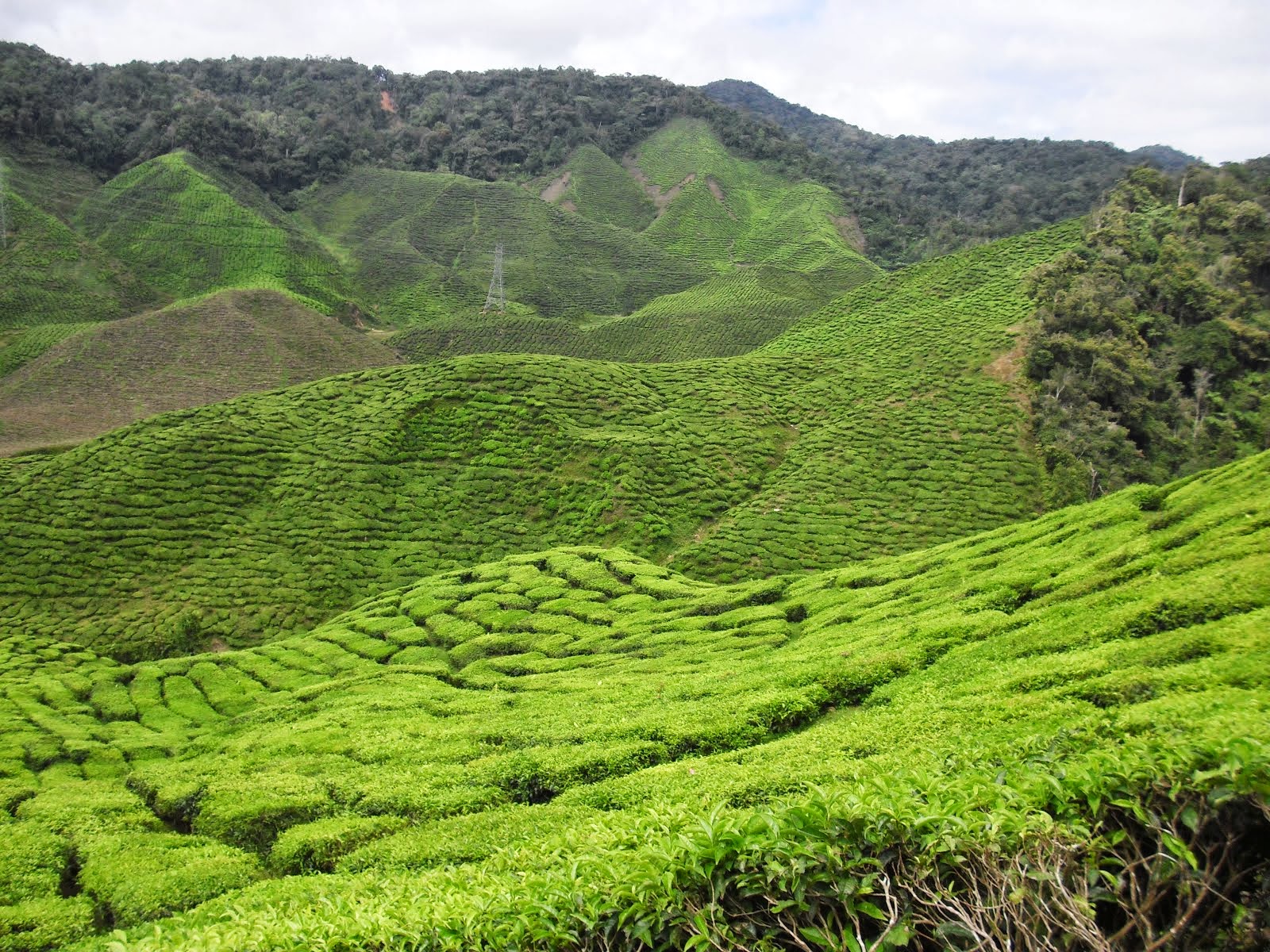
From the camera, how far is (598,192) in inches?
4769

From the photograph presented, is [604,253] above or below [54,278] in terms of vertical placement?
above

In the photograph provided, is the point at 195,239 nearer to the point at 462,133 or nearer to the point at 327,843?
the point at 462,133

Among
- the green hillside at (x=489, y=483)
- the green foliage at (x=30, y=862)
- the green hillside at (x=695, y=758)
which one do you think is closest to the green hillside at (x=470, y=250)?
the green hillside at (x=489, y=483)

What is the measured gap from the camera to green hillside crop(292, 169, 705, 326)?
91.4 m

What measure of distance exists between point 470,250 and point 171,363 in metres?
51.6

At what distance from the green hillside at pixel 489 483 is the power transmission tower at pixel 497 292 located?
3676 centimetres

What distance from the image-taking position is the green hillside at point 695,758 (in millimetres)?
5148

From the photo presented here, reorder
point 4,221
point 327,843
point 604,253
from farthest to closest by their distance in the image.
Answer: point 604,253 → point 4,221 → point 327,843

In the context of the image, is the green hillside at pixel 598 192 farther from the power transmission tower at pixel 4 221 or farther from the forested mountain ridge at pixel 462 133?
the power transmission tower at pixel 4 221

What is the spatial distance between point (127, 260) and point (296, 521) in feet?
207

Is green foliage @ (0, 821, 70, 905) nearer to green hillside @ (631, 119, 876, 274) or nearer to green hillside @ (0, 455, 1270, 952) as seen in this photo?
green hillside @ (0, 455, 1270, 952)

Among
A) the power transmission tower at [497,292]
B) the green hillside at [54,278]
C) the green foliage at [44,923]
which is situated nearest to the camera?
the green foliage at [44,923]

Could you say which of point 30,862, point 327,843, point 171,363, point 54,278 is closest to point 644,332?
point 171,363

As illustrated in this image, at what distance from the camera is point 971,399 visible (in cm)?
4062
